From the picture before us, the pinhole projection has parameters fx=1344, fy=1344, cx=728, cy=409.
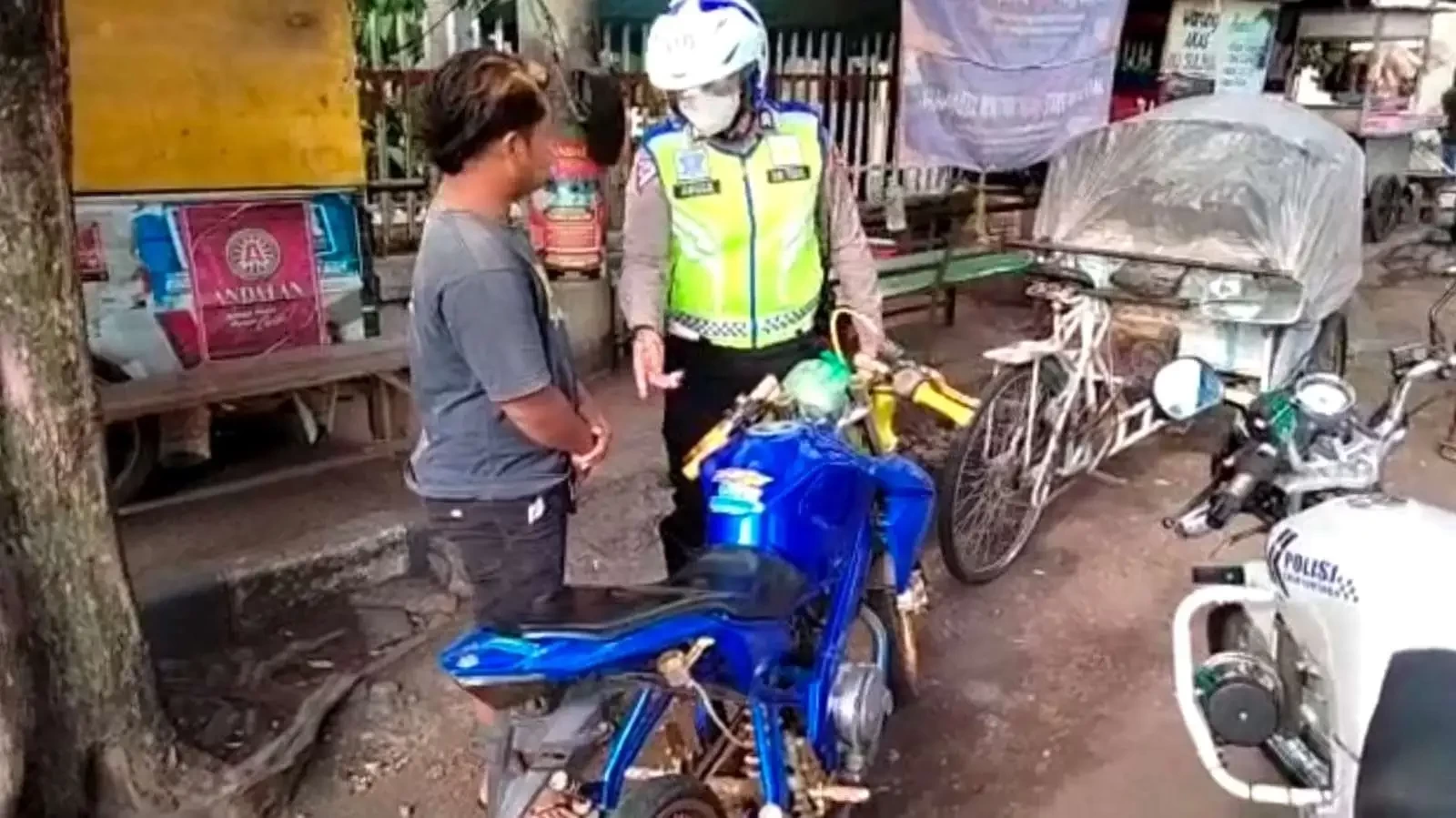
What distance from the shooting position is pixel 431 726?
3705 mm

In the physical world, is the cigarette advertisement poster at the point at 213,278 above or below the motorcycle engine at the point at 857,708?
above

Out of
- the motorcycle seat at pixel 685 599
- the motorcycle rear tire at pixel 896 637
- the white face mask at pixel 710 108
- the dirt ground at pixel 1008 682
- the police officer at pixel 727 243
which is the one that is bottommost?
the dirt ground at pixel 1008 682

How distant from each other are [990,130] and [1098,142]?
131 cm

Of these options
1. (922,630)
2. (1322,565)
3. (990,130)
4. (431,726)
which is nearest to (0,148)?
(431,726)

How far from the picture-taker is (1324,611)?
2.55 metres

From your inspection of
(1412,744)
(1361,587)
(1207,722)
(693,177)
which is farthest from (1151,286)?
(1412,744)

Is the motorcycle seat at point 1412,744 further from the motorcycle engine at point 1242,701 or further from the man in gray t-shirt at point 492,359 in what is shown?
the man in gray t-shirt at point 492,359

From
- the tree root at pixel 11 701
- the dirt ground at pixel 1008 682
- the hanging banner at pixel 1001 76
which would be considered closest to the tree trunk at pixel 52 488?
the tree root at pixel 11 701

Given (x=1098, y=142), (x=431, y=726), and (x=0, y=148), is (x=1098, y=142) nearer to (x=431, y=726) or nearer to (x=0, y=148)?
(x=431, y=726)

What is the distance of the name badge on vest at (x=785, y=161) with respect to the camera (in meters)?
3.15

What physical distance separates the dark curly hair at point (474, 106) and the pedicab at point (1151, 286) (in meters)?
2.51

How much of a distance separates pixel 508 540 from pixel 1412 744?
1.62 meters

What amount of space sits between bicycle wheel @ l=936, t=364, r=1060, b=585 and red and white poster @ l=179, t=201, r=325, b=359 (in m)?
2.42

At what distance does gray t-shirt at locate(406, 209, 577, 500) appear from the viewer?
2391 millimetres
